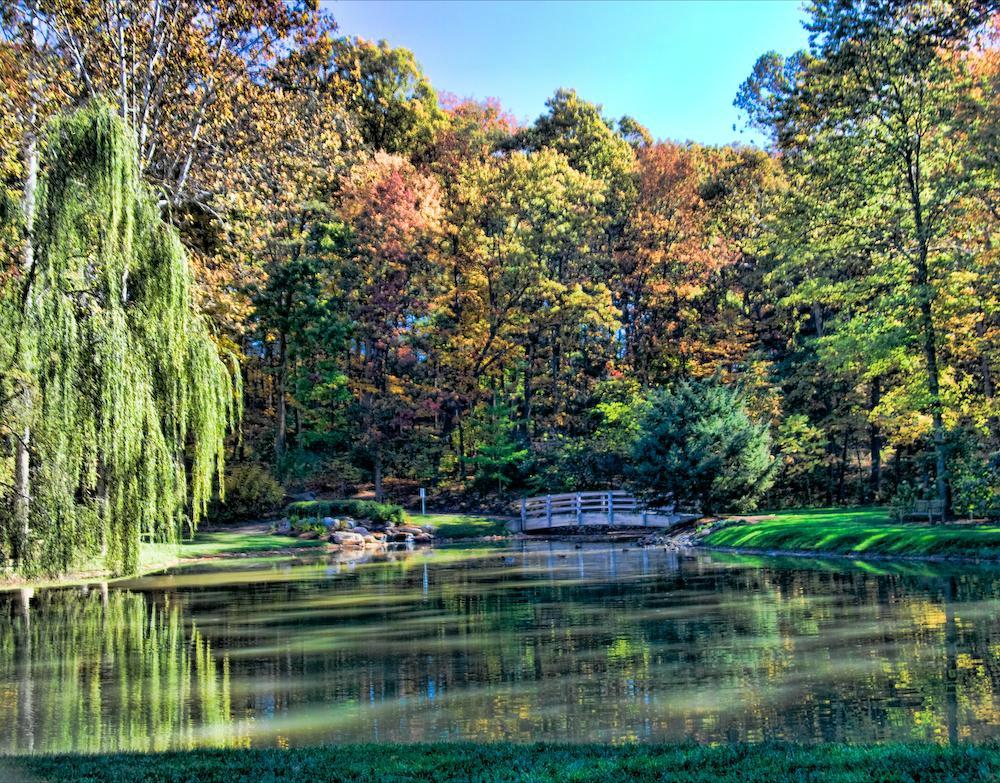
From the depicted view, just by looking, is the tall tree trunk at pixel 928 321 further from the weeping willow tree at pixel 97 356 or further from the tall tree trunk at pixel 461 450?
the tall tree trunk at pixel 461 450

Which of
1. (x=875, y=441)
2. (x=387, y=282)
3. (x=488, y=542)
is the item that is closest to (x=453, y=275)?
(x=387, y=282)

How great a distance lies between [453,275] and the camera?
48.6 meters

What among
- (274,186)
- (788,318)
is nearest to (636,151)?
(788,318)

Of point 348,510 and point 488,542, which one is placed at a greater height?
point 348,510

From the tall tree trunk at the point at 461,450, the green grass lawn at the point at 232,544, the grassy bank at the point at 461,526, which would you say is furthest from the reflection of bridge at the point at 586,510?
the green grass lawn at the point at 232,544

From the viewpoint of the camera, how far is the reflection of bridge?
3794 centimetres

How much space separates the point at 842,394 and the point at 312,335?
24998 millimetres

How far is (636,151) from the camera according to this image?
183 feet

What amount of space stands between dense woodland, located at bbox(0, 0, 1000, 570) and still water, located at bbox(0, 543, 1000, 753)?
2.27 meters

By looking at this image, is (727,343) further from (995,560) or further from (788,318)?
(995,560)

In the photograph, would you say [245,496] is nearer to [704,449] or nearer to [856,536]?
[704,449]

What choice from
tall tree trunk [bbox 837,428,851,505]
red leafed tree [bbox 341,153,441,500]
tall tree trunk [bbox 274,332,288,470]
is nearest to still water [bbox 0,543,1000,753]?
tall tree trunk [bbox 837,428,851,505]

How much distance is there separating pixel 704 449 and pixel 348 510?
15.1 m

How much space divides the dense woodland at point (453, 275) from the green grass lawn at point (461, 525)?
4201 mm
